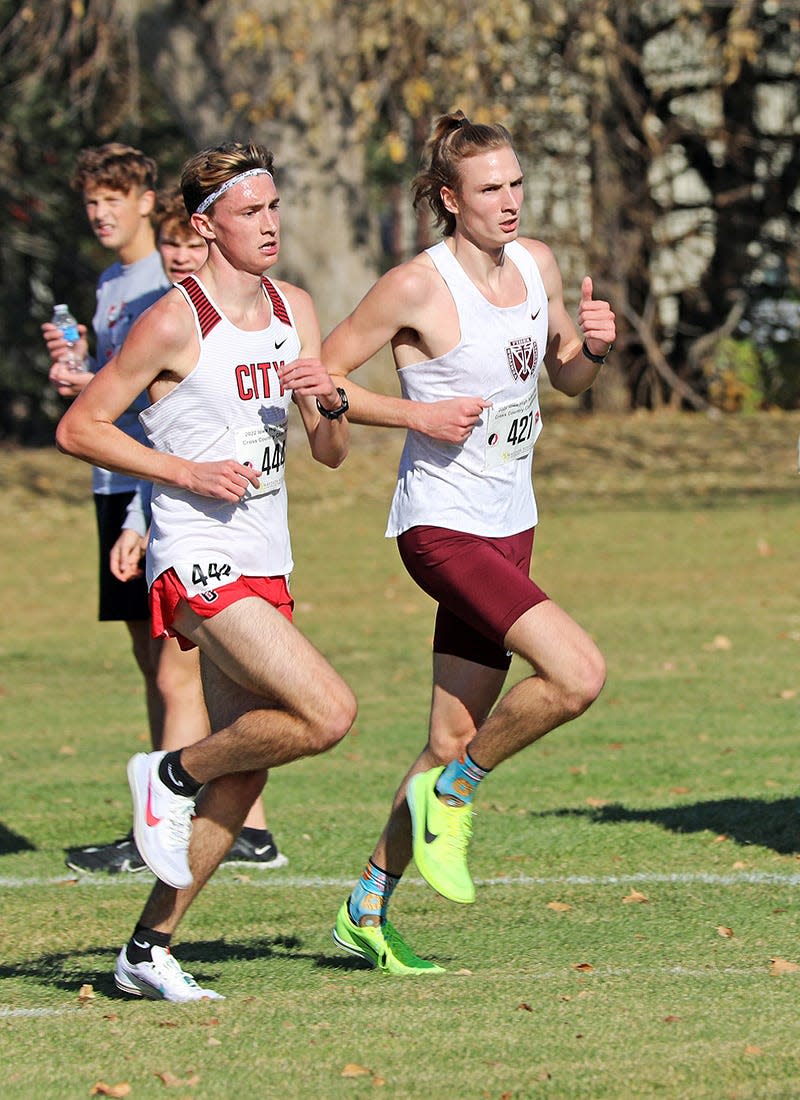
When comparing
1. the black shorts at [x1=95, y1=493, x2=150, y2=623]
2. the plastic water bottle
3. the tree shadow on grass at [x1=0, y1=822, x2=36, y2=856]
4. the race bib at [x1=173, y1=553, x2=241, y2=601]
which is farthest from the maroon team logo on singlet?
the tree shadow on grass at [x1=0, y1=822, x2=36, y2=856]

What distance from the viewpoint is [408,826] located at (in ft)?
18.4

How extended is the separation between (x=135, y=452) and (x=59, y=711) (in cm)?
615

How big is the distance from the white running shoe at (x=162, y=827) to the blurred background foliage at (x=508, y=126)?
43.8 ft

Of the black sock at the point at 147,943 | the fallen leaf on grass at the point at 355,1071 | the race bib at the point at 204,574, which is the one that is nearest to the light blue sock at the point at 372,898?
the black sock at the point at 147,943

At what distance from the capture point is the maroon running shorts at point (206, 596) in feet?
16.6

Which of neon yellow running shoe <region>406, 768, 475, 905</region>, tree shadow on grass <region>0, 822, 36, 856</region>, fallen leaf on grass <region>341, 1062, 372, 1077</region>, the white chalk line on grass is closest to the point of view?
fallen leaf on grass <region>341, 1062, 372, 1077</region>

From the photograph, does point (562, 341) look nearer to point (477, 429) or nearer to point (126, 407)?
point (477, 429)

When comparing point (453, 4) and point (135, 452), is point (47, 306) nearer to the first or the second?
point (453, 4)

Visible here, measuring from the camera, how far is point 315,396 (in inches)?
206

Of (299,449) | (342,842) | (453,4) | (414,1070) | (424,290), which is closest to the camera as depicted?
(414,1070)

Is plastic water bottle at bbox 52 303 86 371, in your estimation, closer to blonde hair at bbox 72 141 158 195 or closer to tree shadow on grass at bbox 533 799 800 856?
blonde hair at bbox 72 141 158 195

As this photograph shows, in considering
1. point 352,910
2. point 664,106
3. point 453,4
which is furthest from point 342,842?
point 664,106

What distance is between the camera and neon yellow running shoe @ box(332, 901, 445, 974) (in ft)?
18.2

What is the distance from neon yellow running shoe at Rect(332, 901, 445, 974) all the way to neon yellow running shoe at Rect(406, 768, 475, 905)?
0.30m
